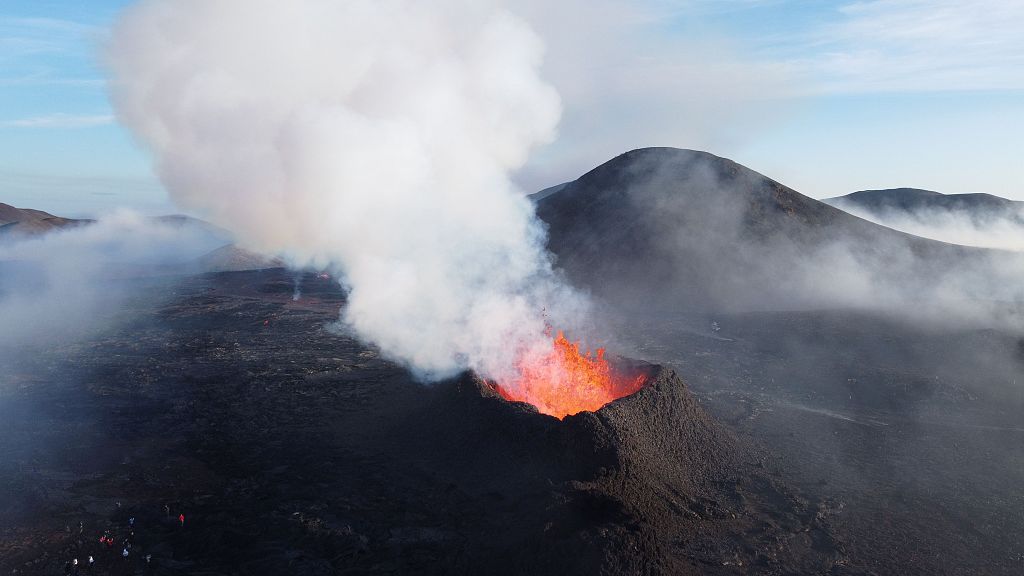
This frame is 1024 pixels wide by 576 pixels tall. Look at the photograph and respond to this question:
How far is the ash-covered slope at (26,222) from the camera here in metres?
82.0

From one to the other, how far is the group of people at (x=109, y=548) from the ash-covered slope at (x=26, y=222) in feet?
284

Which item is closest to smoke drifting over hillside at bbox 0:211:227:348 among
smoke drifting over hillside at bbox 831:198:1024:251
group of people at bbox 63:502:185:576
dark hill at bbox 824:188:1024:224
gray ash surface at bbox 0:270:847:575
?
gray ash surface at bbox 0:270:847:575

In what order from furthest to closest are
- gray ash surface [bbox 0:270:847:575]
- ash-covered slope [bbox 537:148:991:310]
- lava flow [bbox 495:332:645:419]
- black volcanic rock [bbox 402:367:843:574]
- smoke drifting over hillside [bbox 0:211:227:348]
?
ash-covered slope [bbox 537:148:991:310]
smoke drifting over hillside [bbox 0:211:227:348]
lava flow [bbox 495:332:645:419]
gray ash surface [bbox 0:270:847:575]
black volcanic rock [bbox 402:367:843:574]

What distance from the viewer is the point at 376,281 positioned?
2447 cm

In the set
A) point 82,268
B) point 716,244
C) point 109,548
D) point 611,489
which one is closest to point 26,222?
point 82,268

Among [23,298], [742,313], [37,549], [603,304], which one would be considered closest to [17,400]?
[37,549]

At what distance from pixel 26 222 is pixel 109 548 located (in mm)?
95112

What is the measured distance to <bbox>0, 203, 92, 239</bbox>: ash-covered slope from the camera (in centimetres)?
8200

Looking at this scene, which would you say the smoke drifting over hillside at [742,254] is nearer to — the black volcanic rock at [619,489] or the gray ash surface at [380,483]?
the black volcanic rock at [619,489]

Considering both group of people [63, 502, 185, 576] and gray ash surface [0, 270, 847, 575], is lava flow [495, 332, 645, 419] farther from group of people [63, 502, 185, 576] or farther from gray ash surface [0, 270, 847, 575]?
group of people [63, 502, 185, 576]

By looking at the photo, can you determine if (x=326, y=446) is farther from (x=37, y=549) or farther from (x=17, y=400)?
(x=17, y=400)

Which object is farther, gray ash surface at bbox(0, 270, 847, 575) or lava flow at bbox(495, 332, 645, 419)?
lava flow at bbox(495, 332, 645, 419)

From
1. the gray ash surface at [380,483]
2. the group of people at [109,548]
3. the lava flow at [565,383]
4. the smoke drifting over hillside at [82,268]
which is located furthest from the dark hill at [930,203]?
the group of people at [109,548]

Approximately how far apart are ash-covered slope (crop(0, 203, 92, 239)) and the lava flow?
290 feet
